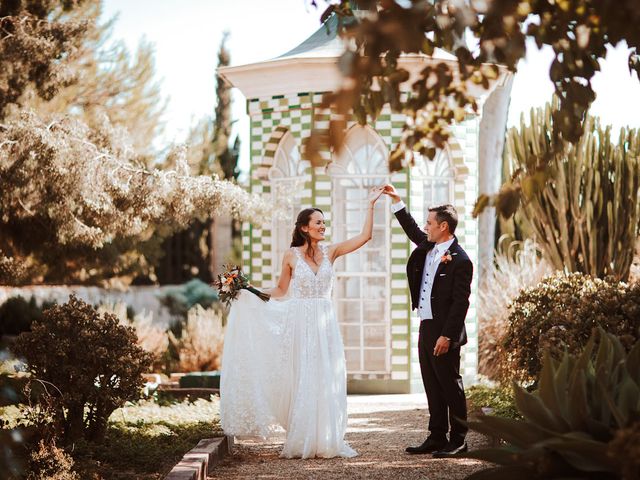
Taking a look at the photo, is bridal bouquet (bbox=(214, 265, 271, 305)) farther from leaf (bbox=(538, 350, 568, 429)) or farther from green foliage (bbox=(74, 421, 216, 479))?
leaf (bbox=(538, 350, 568, 429))

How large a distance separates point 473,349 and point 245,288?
17.0ft

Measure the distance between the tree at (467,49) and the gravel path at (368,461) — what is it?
2.71 m

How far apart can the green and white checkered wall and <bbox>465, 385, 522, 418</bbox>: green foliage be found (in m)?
1.10

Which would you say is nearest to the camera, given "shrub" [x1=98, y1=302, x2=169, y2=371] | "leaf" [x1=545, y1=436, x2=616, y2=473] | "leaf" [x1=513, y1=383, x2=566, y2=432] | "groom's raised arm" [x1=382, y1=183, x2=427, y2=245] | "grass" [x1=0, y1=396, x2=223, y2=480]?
"leaf" [x1=545, y1=436, x2=616, y2=473]

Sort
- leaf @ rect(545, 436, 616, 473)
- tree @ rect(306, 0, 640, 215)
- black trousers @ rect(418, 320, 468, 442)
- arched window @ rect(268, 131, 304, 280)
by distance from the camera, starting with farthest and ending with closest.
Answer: arched window @ rect(268, 131, 304, 280) → black trousers @ rect(418, 320, 468, 442) → leaf @ rect(545, 436, 616, 473) → tree @ rect(306, 0, 640, 215)

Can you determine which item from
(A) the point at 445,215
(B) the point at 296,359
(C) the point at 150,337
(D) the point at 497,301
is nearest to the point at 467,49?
(A) the point at 445,215

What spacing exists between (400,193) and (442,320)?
15.3 feet

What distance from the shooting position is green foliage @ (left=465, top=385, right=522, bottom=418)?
26.6ft

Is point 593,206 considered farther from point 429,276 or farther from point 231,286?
point 231,286

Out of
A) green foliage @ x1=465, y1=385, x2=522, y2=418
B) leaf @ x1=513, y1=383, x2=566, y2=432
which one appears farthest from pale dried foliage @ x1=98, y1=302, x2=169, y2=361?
leaf @ x1=513, y1=383, x2=566, y2=432

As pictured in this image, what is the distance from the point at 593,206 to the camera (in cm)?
1453

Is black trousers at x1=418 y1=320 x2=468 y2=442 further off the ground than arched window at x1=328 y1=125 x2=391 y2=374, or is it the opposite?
arched window at x1=328 y1=125 x2=391 y2=374

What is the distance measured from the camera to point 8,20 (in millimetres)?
10906

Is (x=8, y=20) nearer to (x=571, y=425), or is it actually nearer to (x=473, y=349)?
(x=473, y=349)
